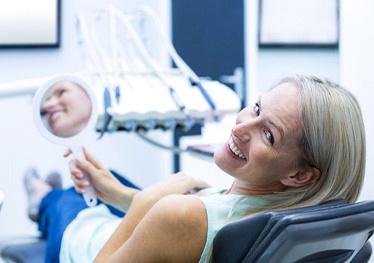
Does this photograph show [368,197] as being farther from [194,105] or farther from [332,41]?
[332,41]

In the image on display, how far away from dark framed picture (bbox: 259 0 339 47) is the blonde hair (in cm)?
241

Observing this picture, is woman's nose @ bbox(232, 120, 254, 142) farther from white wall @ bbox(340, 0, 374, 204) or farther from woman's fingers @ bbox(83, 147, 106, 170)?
white wall @ bbox(340, 0, 374, 204)

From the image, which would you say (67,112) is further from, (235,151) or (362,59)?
(362,59)

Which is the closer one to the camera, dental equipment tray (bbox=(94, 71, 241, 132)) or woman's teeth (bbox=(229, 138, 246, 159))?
woman's teeth (bbox=(229, 138, 246, 159))

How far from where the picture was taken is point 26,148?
3.49 m

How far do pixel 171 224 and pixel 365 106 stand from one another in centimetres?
96

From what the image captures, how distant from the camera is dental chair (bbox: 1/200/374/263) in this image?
1108 mm

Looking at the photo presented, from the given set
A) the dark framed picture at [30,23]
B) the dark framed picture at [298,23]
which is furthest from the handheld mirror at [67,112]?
the dark framed picture at [298,23]

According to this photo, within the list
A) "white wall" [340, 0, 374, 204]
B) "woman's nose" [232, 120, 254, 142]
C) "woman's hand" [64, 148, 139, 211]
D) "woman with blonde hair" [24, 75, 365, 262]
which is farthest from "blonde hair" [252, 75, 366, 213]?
"white wall" [340, 0, 374, 204]

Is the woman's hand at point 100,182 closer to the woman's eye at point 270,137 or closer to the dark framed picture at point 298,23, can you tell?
the woman's eye at point 270,137

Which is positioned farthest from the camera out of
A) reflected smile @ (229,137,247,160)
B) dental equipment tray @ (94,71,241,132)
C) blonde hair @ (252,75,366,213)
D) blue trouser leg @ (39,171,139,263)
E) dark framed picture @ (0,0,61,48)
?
dark framed picture @ (0,0,61,48)

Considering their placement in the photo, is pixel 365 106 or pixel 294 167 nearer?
pixel 294 167

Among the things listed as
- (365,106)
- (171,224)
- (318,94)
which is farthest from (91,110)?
(365,106)

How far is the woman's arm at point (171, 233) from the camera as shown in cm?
125
